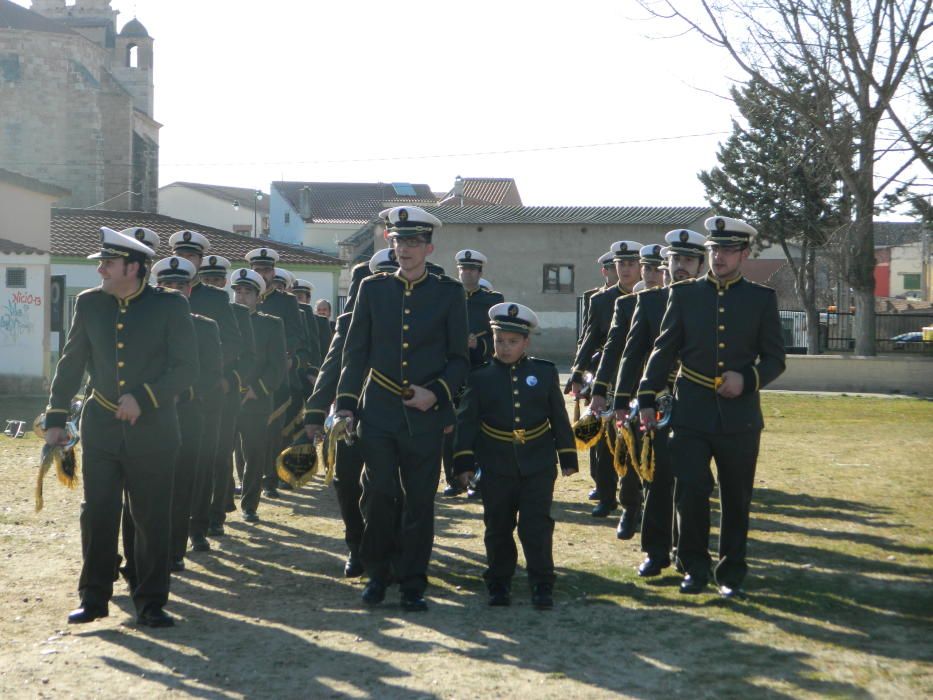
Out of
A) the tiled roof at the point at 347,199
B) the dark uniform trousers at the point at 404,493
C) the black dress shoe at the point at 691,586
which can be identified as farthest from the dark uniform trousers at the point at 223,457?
the tiled roof at the point at 347,199

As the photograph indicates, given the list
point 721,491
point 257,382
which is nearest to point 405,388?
point 721,491

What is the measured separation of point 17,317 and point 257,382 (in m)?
17.1

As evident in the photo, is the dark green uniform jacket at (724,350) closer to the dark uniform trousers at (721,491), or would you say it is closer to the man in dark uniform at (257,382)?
the dark uniform trousers at (721,491)

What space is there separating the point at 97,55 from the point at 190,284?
6382cm

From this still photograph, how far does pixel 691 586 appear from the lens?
25.1 feet

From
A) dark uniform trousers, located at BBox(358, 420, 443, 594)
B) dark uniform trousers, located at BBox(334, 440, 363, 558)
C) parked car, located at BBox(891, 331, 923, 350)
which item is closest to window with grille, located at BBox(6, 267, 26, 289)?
dark uniform trousers, located at BBox(334, 440, 363, 558)

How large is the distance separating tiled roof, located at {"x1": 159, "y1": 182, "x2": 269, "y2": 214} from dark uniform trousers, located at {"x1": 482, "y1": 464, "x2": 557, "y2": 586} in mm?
86933

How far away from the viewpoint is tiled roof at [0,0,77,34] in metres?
64.8

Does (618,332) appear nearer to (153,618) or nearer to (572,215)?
(153,618)

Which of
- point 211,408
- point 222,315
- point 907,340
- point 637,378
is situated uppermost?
point 907,340

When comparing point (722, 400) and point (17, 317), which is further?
point (17, 317)

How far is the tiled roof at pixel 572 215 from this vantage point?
53188 millimetres

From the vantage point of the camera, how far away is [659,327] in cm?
A: 848

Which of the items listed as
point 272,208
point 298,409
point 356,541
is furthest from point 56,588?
point 272,208
